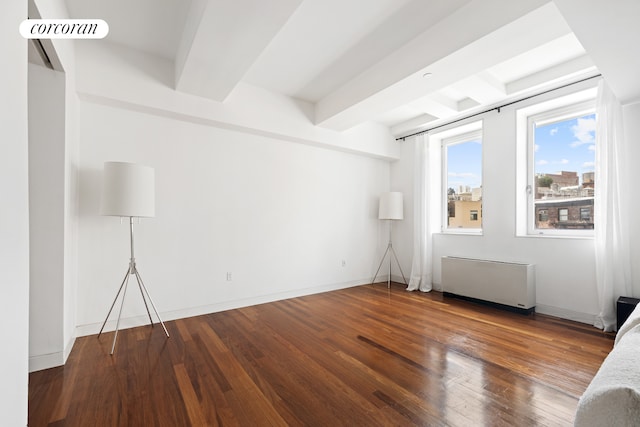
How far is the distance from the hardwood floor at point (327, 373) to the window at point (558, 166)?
1.24 m

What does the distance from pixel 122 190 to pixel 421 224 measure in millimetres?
4179

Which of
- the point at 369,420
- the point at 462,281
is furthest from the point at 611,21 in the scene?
the point at 462,281

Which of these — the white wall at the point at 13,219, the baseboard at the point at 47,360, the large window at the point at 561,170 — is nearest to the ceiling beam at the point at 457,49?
the large window at the point at 561,170

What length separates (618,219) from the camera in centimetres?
286

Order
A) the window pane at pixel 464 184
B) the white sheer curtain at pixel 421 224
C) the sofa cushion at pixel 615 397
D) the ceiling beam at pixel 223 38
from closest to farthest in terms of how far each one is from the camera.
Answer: the sofa cushion at pixel 615 397 → the ceiling beam at pixel 223 38 → the window pane at pixel 464 184 → the white sheer curtain at pixel 421 224

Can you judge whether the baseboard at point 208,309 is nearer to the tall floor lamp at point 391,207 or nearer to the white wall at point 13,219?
the tall floor lamp at point 391,207

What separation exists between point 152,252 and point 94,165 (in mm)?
1054

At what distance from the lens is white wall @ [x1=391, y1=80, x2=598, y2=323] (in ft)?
10.4

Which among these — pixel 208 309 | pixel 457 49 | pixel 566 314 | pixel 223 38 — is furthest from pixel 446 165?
pixel 208 309

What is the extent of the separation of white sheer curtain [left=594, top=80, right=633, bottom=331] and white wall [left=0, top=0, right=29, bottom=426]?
457 cm

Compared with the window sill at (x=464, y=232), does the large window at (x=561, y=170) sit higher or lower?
higher

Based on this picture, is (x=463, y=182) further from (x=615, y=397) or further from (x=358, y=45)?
(x=615, y=397)

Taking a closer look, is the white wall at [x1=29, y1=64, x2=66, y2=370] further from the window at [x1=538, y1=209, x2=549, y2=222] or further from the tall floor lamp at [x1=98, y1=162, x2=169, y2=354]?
the window at [x1=538, y1=209, x2=549, y2=222]

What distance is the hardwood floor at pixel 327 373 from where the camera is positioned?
1637 mm
